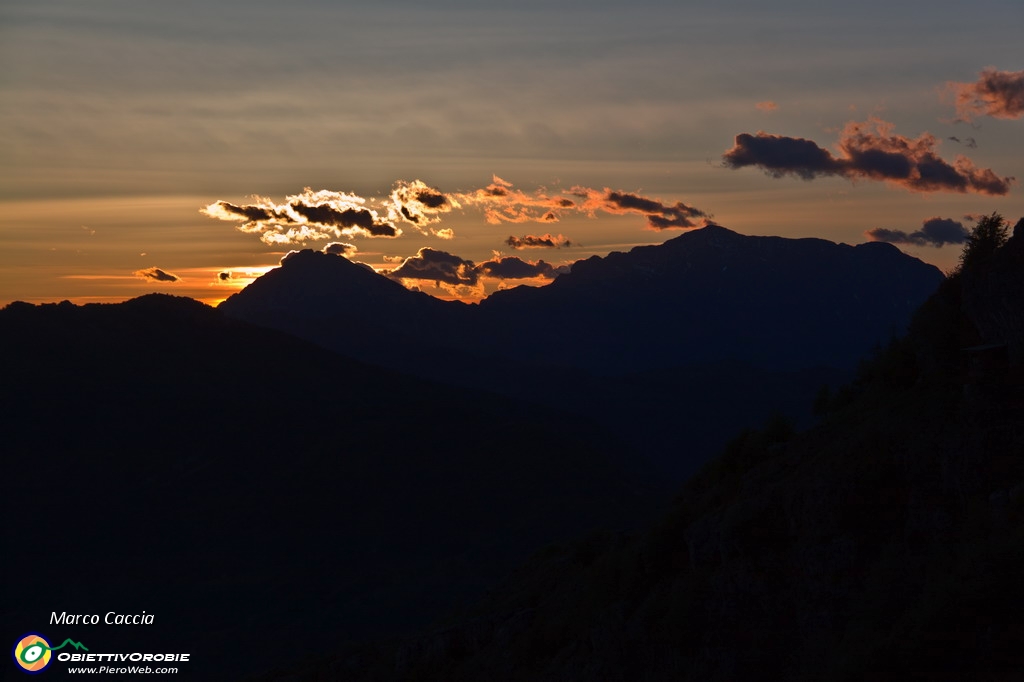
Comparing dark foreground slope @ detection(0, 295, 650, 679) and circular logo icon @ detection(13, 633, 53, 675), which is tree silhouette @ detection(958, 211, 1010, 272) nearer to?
circular logo icon @ detection(13, 633, 53, 675)

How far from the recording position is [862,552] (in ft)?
93.4

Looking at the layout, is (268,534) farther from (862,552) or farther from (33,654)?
(862,552)

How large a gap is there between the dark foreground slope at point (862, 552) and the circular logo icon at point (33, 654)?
59.5 m

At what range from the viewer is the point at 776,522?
104 ft

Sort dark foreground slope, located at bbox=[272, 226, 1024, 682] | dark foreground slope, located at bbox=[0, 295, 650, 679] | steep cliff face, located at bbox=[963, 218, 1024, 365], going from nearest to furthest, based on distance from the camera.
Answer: dark foreground slope, located at bbox=[272, 226, 1024, 682] < steep cliff face, located at bbox=[963, 218, 1024, 365] < dark foreground slope, located at bbox=[0, 295, 650, 679]

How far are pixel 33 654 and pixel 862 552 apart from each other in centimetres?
8244

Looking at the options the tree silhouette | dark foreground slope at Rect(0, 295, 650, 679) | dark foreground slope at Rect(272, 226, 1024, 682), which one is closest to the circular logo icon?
dark foreground slope at Rect(0, 295, 650, 679)

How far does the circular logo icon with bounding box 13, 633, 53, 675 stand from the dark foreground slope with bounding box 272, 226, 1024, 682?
5950 cm

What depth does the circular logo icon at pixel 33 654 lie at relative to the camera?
84.5 meters

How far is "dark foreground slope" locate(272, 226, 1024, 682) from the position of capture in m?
21.9

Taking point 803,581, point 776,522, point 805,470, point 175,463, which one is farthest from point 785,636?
point 175,463

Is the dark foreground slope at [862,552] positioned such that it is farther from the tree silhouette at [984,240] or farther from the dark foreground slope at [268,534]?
the dark foreground slope at [268,534]

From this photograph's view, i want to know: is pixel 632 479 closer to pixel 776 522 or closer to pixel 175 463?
pixel 175 463

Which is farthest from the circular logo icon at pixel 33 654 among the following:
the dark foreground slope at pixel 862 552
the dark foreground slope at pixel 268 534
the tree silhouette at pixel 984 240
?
the tree silhouette at pixel 984 240
